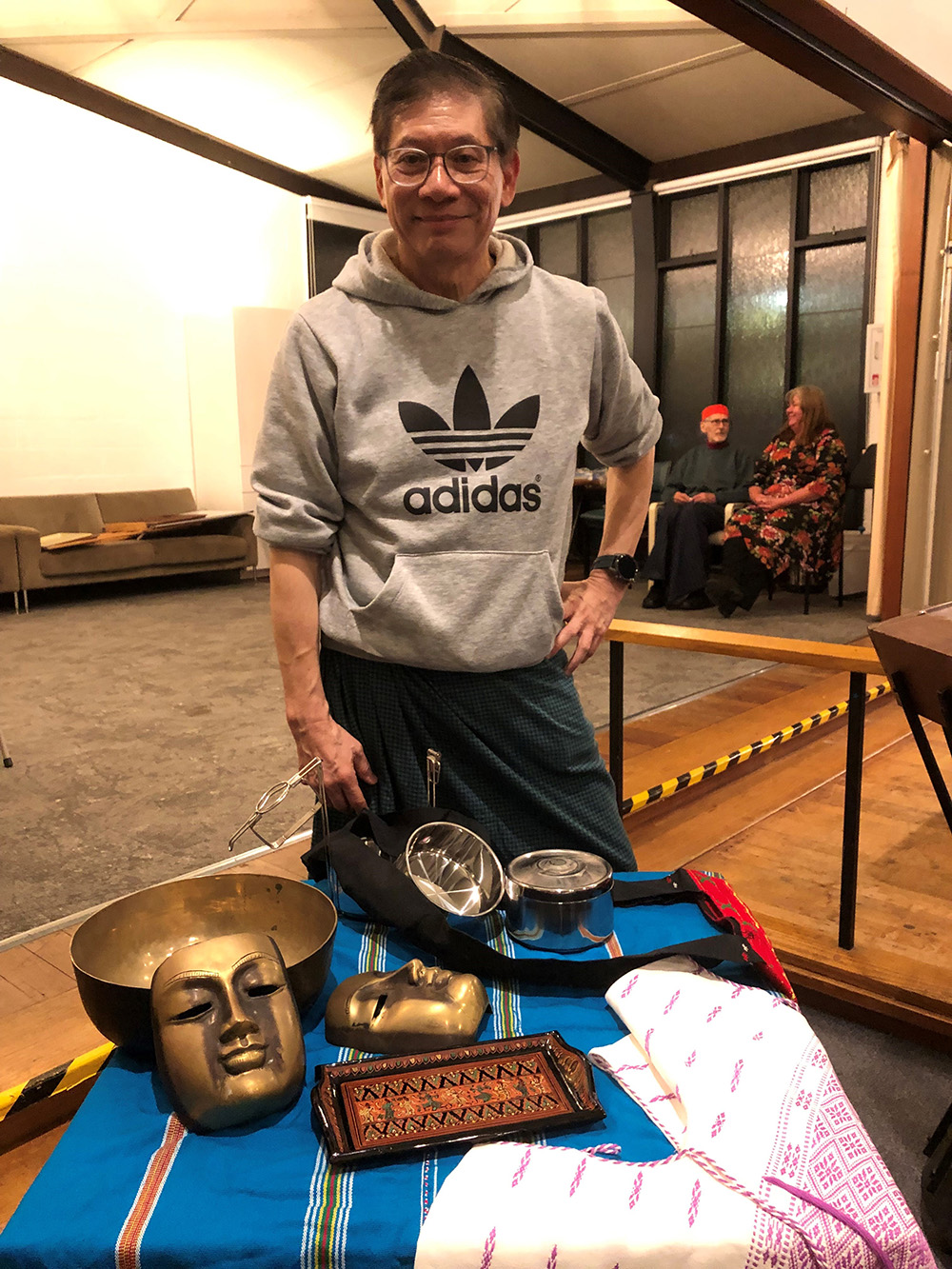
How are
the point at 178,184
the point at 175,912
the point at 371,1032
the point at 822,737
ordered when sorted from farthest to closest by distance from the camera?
1. the point at 178,184
2. the point at 822,737
3. the point at 175,912
4. the point at 371,1032

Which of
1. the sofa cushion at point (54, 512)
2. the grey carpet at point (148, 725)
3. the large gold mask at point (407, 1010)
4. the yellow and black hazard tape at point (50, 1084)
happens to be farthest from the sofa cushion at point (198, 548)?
the large gold mask at point (407, 1010)

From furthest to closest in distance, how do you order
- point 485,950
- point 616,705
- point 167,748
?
point 167,748
point 616,705
point 485,950

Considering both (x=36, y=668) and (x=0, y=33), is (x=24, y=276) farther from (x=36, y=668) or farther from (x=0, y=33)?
(x=36, y=668)

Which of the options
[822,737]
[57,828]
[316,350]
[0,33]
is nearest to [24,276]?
[0,33]

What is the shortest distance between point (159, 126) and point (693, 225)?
4.03 metres

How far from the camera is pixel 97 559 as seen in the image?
6.60m

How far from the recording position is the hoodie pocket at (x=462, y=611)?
1058mm

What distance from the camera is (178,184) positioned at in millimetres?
7777

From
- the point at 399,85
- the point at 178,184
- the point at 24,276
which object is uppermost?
the point at 178,184

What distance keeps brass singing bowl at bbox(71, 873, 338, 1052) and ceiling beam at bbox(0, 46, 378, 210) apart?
7.58 metres

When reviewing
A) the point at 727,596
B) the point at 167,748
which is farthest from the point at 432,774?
the point at 727,596

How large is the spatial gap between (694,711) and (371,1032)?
2851mm

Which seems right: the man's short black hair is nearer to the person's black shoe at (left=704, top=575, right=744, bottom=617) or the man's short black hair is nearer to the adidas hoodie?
the adidas hoodie

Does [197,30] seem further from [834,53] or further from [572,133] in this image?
[834,53]
